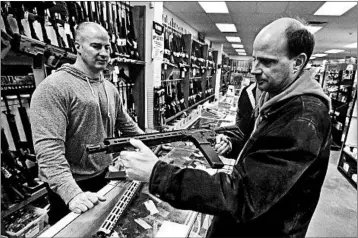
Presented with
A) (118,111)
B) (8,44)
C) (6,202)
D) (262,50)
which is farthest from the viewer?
(118,111)

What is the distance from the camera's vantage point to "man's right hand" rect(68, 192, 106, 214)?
3.87ft

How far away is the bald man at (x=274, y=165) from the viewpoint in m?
0.72

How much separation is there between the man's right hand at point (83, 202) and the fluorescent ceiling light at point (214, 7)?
5.40 m

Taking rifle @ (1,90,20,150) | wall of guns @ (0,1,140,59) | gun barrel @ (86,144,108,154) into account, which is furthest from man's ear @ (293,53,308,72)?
rifle @ (1,90,20,150)

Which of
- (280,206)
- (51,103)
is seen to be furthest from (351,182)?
(51,103)

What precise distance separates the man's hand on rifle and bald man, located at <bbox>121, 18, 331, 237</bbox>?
529 millimetres

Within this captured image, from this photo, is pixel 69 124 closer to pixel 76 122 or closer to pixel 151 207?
pixel 76 122

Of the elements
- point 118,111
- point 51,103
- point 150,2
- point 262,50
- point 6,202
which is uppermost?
point 150,2

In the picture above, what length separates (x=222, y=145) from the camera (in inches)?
57.0

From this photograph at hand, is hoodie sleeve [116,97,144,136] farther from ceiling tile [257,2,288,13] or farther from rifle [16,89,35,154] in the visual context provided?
ceiling tile [257,2,288,13]

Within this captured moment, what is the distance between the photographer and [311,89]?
822 millimetres

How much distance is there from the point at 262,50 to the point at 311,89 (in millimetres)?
205

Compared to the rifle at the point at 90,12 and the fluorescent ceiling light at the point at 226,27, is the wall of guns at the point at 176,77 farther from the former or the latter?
the fluorescent ceiling light at the point at 226,27

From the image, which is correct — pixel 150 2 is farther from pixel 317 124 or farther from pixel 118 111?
pixel 317 124
